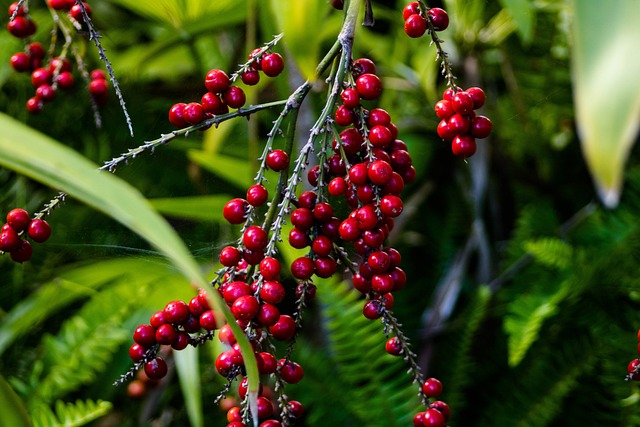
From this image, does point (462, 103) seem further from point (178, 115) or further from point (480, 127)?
point (178, 115)

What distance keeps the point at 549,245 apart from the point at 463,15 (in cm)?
35

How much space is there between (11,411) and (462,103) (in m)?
0.29

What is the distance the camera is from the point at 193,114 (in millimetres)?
393

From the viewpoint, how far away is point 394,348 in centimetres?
42

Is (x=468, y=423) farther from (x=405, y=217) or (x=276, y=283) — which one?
(x=276, y=283)

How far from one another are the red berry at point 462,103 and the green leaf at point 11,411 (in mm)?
289

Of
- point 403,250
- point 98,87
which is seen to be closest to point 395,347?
point 98,87

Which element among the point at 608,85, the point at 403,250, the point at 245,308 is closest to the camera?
the point at 608,85

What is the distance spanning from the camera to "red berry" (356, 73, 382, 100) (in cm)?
39

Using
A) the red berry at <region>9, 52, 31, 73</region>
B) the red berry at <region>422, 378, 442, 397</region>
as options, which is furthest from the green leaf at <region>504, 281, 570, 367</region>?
the red berry at <region>9, 52, 31, 73</region>

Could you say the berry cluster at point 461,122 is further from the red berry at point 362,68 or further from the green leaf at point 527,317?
the green leaf at point 527,317

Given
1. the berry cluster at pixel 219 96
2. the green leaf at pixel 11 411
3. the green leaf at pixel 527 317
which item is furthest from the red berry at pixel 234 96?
the green leaf at pixel 527 317

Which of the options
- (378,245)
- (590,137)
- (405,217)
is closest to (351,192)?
(378,245)

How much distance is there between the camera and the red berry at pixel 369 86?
386 millimetres
